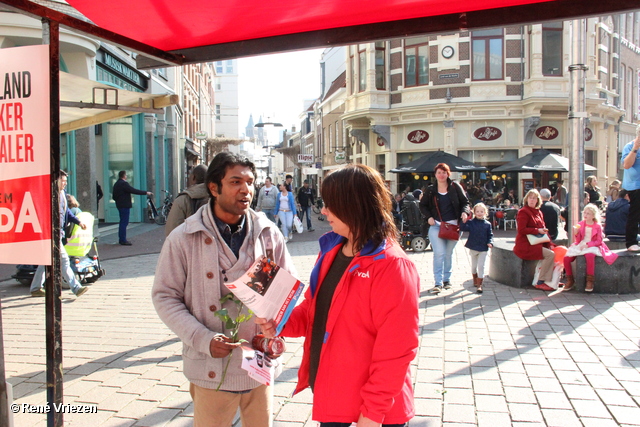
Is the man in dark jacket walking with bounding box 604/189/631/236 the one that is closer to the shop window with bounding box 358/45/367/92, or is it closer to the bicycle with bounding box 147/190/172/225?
the bicycle with bounding box 147/190/172/225

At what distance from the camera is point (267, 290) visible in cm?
211

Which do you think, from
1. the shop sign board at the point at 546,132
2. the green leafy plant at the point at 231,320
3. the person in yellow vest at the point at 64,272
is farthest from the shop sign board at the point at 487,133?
the green leafy plant at the point at 231,320

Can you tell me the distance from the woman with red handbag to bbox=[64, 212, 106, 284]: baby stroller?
5.08m

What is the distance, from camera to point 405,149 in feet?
83.0

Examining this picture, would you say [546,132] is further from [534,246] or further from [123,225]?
[123,225]

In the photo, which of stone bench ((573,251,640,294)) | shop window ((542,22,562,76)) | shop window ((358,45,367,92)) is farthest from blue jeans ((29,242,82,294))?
shop window ((542,22,562,76))

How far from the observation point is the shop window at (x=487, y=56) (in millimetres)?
23047

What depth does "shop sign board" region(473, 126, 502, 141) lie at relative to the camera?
77.0 feet

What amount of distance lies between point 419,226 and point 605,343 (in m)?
7.35

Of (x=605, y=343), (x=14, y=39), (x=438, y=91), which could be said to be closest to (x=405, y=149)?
(x=438, y=91)

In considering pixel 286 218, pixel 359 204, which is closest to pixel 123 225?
pixel 286 218

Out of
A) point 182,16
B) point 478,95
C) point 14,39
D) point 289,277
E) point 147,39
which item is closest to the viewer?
point 289,277

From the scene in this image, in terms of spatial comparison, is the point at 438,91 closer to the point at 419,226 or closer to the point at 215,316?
the point at 419,226

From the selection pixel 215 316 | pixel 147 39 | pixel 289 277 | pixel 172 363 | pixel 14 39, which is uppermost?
pixel 14 39
